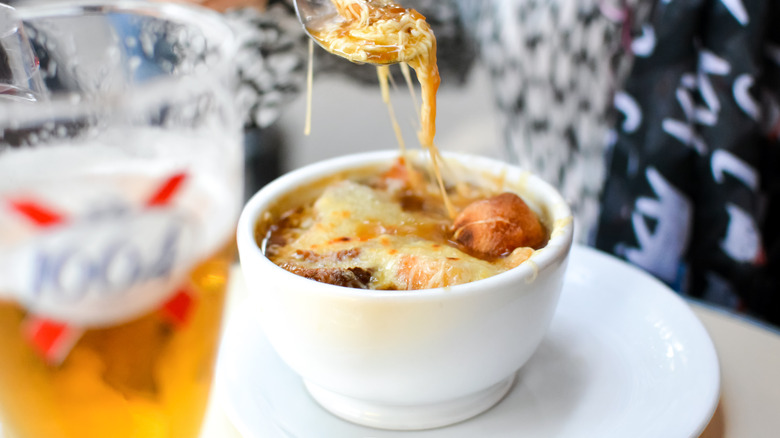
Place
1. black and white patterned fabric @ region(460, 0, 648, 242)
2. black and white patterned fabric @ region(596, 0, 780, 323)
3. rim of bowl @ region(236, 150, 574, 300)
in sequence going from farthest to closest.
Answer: black and white patterned fabric @ region(460, 0, 648, 242)
black and white patterned fabric @ region(596, 0, 780, 323)
rim of bowl @ region(236, 150, 574, 300)

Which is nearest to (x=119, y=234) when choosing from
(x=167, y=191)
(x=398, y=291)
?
(x=167, y=191)

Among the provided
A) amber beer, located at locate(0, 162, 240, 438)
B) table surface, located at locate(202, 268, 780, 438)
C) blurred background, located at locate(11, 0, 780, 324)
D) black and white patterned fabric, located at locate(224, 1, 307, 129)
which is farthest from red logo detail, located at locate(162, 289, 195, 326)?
black and white patterned fabric, located at locate(224, 1, 307, 129)

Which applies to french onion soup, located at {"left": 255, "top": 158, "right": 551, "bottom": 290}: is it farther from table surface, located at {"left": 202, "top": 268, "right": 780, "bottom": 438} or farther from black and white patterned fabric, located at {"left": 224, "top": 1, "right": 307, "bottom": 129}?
black and white patterned fabric, located at {"left": 224, "top": 1, "right": 307, "bottom": 129}

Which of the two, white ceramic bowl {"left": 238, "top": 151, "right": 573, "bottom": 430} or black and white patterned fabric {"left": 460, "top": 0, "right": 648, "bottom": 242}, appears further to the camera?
black and white patterned fabric {"left": 460, "top": 0, "right": 648, "bottom": 242}

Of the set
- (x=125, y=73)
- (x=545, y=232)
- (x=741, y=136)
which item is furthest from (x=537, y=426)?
(x=741, y=136)

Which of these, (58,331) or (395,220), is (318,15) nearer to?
(395,220)

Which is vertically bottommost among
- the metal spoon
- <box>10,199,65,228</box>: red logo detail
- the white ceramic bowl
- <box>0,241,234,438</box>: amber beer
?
the white ceramic bowl
